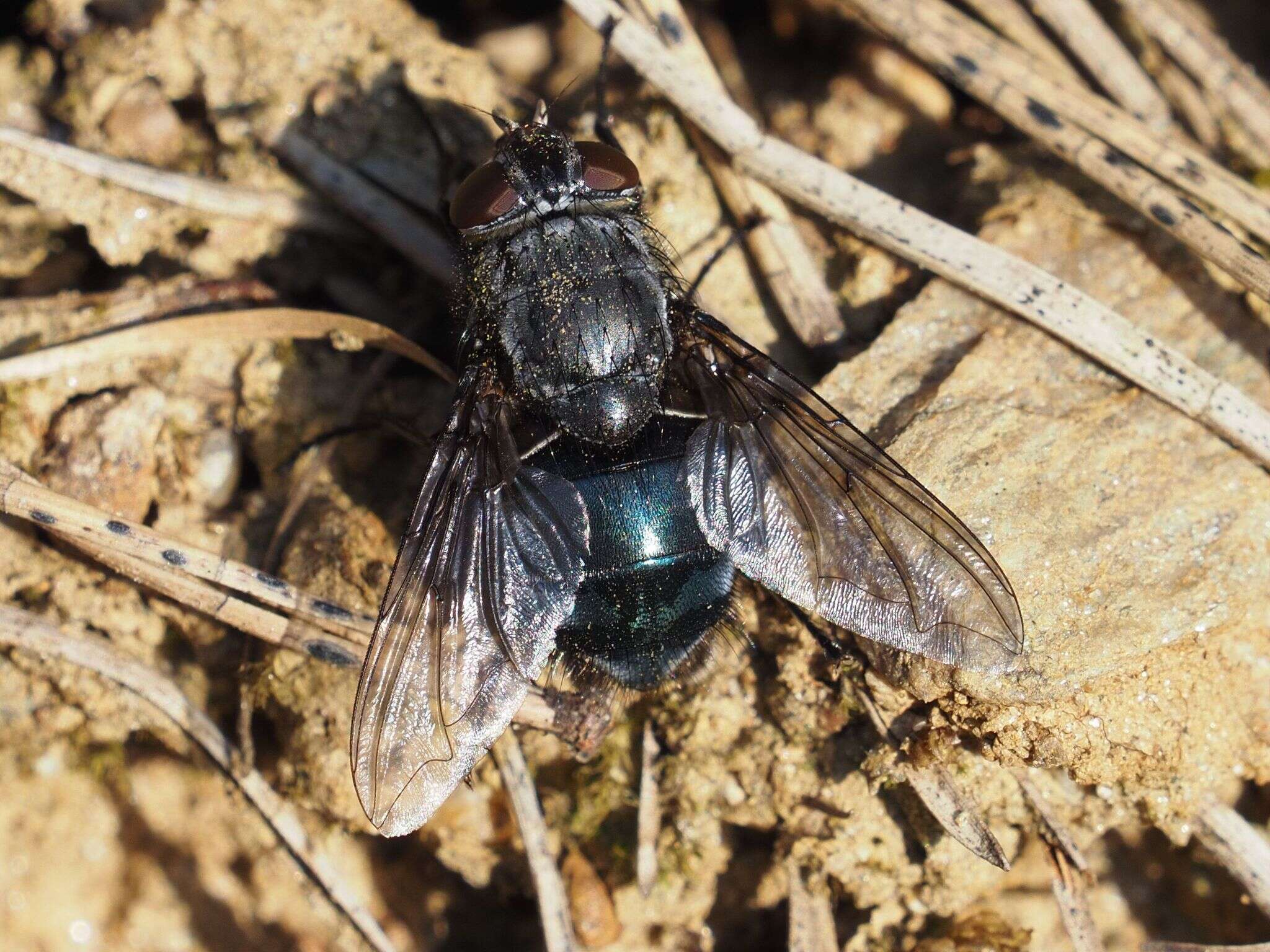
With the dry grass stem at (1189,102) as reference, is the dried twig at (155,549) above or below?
below

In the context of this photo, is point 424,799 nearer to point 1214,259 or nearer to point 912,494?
point 912,494

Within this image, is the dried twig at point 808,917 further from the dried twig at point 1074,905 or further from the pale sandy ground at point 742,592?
the dried twig at point 1074,905

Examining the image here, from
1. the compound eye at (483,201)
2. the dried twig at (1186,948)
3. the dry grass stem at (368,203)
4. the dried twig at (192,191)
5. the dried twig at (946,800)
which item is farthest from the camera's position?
the dry grass stem at (368,203)

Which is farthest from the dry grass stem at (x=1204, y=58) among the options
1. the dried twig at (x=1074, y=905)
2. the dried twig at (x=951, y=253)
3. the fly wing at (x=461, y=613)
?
the fly wing at (x=461, y=613)

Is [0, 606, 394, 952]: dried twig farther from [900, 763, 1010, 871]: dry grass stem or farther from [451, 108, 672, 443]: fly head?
[900, 763, 1010, 871]: dry grass stem

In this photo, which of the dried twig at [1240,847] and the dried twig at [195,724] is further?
the dried twig at [195,724]

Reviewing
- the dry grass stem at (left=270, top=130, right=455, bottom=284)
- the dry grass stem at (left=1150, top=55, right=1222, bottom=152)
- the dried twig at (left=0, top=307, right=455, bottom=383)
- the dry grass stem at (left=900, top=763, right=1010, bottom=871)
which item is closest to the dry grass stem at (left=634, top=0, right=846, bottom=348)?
the dry grass stem at (left=270, top=130, right=455, bottom=284)
